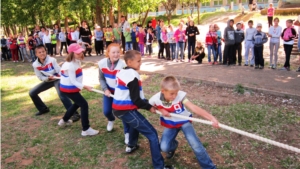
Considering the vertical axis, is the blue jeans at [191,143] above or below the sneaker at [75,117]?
above

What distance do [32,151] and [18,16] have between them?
22499 mm

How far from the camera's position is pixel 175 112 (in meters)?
3.55

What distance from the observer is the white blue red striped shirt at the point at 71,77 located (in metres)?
4.77

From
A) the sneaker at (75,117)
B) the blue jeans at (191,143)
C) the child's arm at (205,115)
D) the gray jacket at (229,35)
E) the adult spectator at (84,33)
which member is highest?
the adult spectator at (84,33)

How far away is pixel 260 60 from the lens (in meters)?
9.05

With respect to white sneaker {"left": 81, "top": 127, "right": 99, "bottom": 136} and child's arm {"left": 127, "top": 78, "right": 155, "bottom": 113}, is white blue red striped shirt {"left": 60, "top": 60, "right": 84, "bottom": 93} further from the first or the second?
child's arm {"left": 127, "top": 78, "right": 155, "bottom": 113}

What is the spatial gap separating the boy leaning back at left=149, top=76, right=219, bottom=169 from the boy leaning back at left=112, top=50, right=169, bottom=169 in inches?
5.9

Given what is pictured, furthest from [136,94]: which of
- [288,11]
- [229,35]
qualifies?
[288,11]

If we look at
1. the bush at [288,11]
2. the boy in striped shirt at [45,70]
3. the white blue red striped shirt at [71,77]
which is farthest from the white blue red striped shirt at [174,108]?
the bush at [288,11]

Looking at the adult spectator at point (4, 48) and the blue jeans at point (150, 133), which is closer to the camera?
the blue jeans at point (150, 133)

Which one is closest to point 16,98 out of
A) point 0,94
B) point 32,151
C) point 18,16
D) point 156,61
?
point 0,94

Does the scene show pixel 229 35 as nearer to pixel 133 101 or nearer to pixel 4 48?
pixel 133 101

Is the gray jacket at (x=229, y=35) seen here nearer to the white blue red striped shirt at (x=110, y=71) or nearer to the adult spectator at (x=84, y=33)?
the white blue red striped shirt at (x=110, y=71)

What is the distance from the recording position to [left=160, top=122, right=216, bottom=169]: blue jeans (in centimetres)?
342
